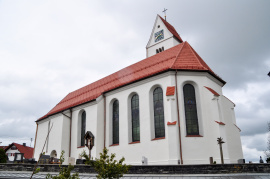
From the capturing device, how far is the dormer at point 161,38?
92.5 feet

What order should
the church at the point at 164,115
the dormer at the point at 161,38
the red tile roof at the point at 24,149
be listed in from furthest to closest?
the red tile roof at the point at 24,149 < the dormer at the point at 161,38 < the church at the point at 164,115

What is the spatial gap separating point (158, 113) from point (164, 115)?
805 mm

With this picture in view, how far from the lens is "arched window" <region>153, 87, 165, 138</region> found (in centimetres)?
1744

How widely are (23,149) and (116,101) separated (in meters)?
39.3

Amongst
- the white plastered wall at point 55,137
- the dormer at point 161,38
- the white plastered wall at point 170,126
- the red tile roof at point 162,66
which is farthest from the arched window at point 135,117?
the dormer at point 161,38

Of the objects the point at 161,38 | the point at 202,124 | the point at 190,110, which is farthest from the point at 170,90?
the point at 161,38

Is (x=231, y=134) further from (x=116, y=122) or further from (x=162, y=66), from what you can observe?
(x=116, y=122)

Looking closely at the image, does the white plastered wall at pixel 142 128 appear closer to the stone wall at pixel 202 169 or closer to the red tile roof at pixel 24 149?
the stone wall at pixel 202 169

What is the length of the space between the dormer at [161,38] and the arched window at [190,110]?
1112 cm

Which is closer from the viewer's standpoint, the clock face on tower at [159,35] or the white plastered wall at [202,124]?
Result: the white plastered wall at [202,124]

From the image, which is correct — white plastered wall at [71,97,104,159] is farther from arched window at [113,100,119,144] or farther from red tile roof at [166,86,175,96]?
red tile roof at [166,86,175,96]

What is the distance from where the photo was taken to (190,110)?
17.2 m

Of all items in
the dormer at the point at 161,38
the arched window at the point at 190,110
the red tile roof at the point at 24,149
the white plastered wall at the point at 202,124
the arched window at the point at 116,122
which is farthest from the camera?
the red tile roof at the point at 24,149

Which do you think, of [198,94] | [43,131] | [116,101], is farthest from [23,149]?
[198,94]
